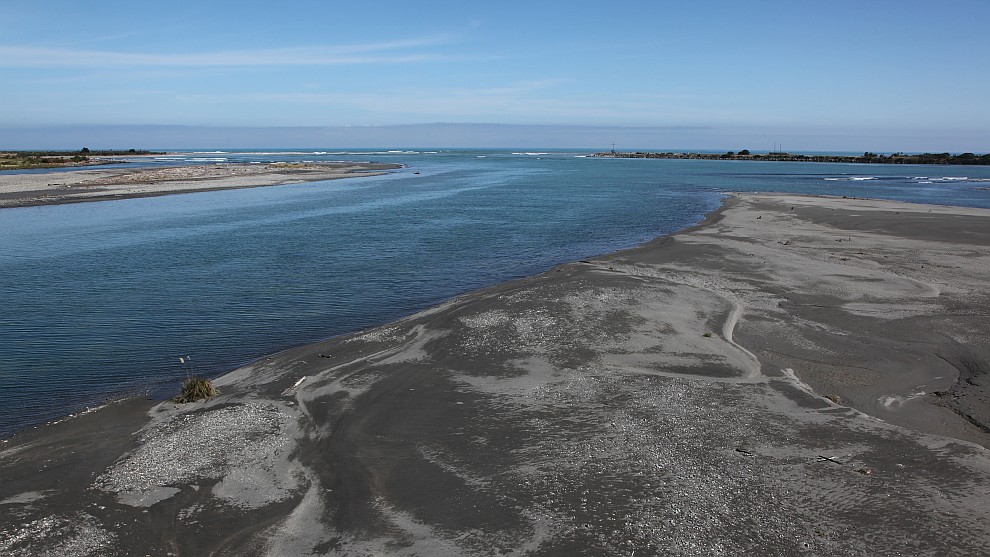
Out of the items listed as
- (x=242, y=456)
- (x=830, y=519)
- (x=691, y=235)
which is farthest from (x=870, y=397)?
(x=691, y=235)

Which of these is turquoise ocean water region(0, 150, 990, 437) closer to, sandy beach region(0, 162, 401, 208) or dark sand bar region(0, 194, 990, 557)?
dark sand bar region(0, 194, 990, 557)

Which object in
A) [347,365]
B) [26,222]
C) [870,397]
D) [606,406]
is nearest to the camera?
[606,406]

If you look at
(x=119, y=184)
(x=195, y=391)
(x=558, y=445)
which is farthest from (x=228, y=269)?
(x=119, y=184)

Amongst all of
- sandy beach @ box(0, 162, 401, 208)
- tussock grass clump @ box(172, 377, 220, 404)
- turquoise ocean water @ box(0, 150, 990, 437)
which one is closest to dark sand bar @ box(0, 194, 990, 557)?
tussock grass clump @ box(172, 377, 220, 404)

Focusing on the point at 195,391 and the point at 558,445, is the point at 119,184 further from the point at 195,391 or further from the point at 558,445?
the point at 558,445

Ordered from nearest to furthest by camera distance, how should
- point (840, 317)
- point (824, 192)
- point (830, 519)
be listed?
point (830, 519) < point (840, 317) < point (824, 192)

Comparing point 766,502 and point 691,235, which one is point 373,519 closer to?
point 766,502
